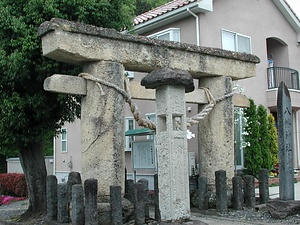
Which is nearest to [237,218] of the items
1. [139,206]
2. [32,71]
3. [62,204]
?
[139,206]

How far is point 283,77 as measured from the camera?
1952cm

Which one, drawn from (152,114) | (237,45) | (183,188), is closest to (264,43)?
(237,45)

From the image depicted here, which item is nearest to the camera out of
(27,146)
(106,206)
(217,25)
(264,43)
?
(106,206)

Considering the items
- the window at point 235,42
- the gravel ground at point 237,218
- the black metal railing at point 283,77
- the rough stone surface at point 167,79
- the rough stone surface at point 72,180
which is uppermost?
the window at point 235,42

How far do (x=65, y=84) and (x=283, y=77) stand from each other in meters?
13.2

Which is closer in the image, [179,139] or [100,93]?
[179,139]

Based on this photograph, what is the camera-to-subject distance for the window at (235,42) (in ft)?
57.0

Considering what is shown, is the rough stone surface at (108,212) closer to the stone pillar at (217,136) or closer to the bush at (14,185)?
the stone pillar at (217,136)

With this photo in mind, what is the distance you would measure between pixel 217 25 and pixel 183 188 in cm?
1083

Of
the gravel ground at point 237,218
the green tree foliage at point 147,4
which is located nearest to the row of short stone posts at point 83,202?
the gravel ground at point 237,218

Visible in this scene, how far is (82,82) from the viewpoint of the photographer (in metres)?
9.23

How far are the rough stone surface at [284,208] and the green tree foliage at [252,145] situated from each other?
22.8 ft

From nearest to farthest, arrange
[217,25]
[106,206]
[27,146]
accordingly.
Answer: [106,206] → [27,146] → [217,25]

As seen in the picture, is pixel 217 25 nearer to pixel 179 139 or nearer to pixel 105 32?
pixel 105 32
